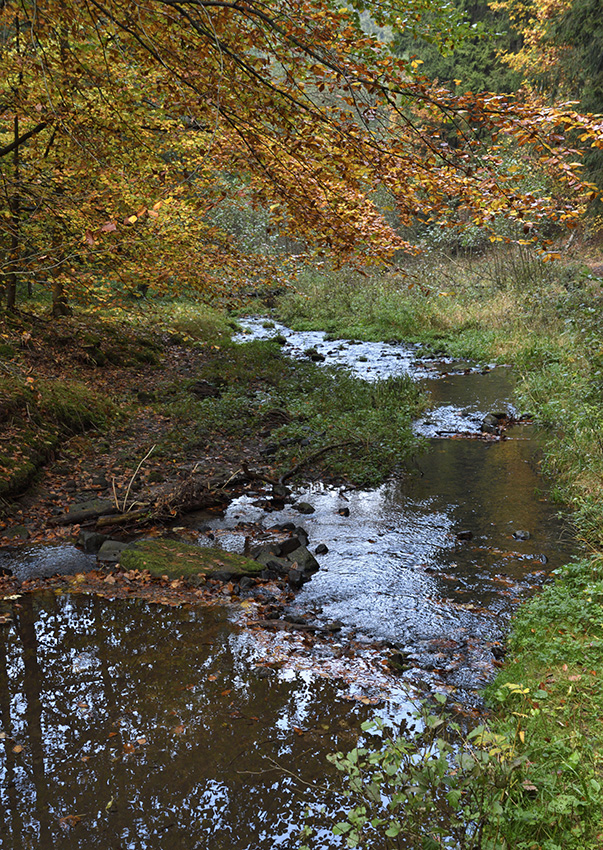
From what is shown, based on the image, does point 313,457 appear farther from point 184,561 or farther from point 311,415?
point 184,561

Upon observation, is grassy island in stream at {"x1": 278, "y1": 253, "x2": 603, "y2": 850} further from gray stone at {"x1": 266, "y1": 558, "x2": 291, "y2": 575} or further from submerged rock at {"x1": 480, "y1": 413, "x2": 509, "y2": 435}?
gray stone at {"x1": 266, "y1": 558, "x2": 291, "y2": 575}

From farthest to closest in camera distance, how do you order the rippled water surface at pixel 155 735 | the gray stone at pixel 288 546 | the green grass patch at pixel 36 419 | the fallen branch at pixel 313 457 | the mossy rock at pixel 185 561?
the fallen branch at pixel 313 457
the green grass patch at pixel 36 419
the gray stone at pixel 288 546
the mossy rock at pixel 185 561
the rippled water surface at pixel 155 735

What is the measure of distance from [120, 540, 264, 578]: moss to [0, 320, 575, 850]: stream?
525 millimetres

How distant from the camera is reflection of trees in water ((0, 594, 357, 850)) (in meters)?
2.88

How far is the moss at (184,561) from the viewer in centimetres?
561

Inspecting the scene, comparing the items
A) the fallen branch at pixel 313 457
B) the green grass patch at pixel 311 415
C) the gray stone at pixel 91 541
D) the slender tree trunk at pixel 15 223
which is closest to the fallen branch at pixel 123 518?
the gray stone at pixel 91 541

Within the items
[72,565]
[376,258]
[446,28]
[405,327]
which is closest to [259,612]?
[72,565]

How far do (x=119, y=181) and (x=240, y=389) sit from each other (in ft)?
17.0

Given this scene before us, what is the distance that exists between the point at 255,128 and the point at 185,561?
435cm

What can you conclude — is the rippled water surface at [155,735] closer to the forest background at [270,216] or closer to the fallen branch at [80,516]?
the forest background at [270,216]

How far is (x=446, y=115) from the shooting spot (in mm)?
4457

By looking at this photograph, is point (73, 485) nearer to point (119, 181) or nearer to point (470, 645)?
point (119, 181)

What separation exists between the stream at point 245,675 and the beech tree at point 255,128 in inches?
121

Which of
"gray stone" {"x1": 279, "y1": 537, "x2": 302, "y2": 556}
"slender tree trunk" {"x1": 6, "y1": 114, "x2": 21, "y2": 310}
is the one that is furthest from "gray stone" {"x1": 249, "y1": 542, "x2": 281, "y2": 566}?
"slender tree trunk" {"x1": 6, "y1": 114, "x2": 21, "y2": 310}
